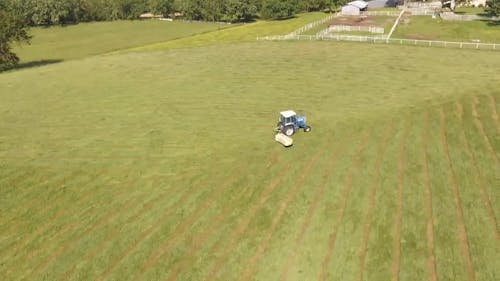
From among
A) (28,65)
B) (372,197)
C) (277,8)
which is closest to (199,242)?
(372,197)

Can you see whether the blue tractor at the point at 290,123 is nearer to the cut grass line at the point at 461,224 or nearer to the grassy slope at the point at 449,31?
the cut grass line at the point at 461,224

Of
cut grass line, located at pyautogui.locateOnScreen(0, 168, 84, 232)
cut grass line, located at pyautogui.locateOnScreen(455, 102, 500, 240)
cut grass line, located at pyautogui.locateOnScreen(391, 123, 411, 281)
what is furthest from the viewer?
cut grass line, located at pyautogui.locateOnScreen(0, 168, 84, 232)

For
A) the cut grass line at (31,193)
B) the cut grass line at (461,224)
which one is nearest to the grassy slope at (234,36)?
the cut grass line at (31,193)

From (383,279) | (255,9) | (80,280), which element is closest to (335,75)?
(383,279)

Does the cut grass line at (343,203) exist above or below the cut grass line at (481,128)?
below

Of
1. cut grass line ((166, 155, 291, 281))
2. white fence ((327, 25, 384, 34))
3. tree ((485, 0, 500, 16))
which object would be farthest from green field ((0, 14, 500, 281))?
tree ((485, 0, 500, 16))

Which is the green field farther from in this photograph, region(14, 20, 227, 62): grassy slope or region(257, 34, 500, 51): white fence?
region(14, 20, 227, 62): grassy slope
